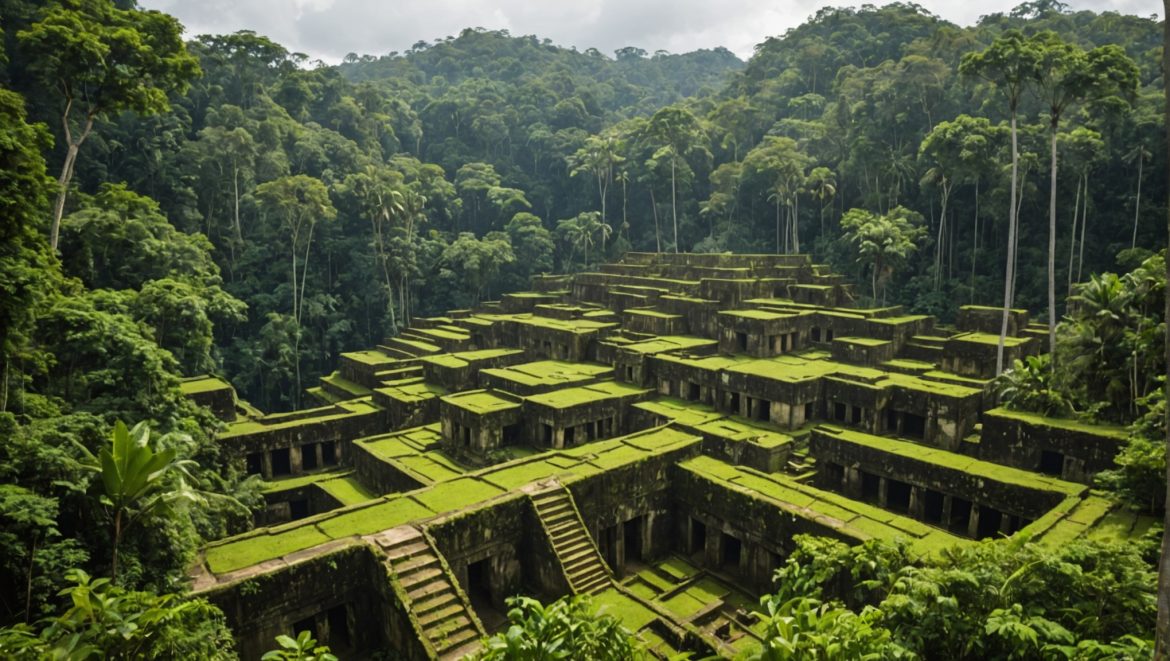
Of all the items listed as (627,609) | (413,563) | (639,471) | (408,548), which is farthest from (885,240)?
(413,563)

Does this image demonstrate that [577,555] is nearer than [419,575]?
No

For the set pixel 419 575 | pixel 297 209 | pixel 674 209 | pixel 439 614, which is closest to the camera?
pixel 439 614

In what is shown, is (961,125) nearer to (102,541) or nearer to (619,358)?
(619,358)

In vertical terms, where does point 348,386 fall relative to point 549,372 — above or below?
below

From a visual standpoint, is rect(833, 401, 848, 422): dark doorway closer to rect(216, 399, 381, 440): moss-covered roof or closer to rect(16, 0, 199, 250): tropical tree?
rect(216, 399, 381, 440): moss-covered roof

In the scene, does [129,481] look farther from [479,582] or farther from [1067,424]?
[1067,424]

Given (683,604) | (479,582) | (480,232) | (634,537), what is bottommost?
(683,604)

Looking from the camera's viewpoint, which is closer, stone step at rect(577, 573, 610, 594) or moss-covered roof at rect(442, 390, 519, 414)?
stone step at rect(577, 573, 610, 594)

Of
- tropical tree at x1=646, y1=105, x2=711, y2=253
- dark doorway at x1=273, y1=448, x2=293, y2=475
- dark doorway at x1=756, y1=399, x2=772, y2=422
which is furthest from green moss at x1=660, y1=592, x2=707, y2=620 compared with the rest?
tropical tree at x1=646, y1=105, x2=711, y2=253
